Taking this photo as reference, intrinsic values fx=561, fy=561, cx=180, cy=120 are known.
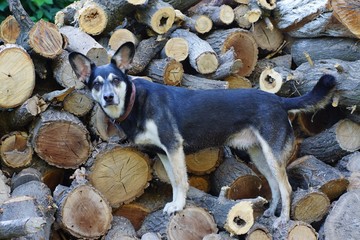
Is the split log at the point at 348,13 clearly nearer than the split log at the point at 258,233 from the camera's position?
No

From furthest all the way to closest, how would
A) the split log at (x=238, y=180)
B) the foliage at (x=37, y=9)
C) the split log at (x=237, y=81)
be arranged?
the foliage at (x=37, y=9)
the split log at (x=237, y=81)
the split log at (x=238, y=180)

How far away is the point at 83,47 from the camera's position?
5.25 metres

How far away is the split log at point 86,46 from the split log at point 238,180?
1.50 meters

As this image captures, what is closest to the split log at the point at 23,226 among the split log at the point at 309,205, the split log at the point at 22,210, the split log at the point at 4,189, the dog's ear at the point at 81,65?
the split log at the point at 22,210

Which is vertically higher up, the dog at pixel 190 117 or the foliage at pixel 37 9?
the dog at pixel 190 117

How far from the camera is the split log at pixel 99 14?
5.47 metres

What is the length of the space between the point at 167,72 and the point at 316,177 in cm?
165

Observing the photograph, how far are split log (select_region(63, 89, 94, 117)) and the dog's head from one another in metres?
0.38

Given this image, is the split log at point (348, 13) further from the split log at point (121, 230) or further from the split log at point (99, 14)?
the split log at point (121, 230)

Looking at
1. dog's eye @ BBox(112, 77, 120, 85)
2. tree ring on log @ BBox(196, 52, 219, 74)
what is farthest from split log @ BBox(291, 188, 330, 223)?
dog's eye @ BBox(112, 77, 120, 85)

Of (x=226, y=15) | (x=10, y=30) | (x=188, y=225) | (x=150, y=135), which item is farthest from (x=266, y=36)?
(x=10, y=30)

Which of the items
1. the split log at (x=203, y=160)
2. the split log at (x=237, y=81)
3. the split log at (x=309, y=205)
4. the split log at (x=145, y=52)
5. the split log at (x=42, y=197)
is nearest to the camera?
the split log at (x=42, y=197)

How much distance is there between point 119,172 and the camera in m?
4.81

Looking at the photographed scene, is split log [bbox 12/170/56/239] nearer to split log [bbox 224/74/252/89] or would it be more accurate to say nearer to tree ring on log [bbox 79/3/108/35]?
tree ring on log [bbox 79/3/108/35]
